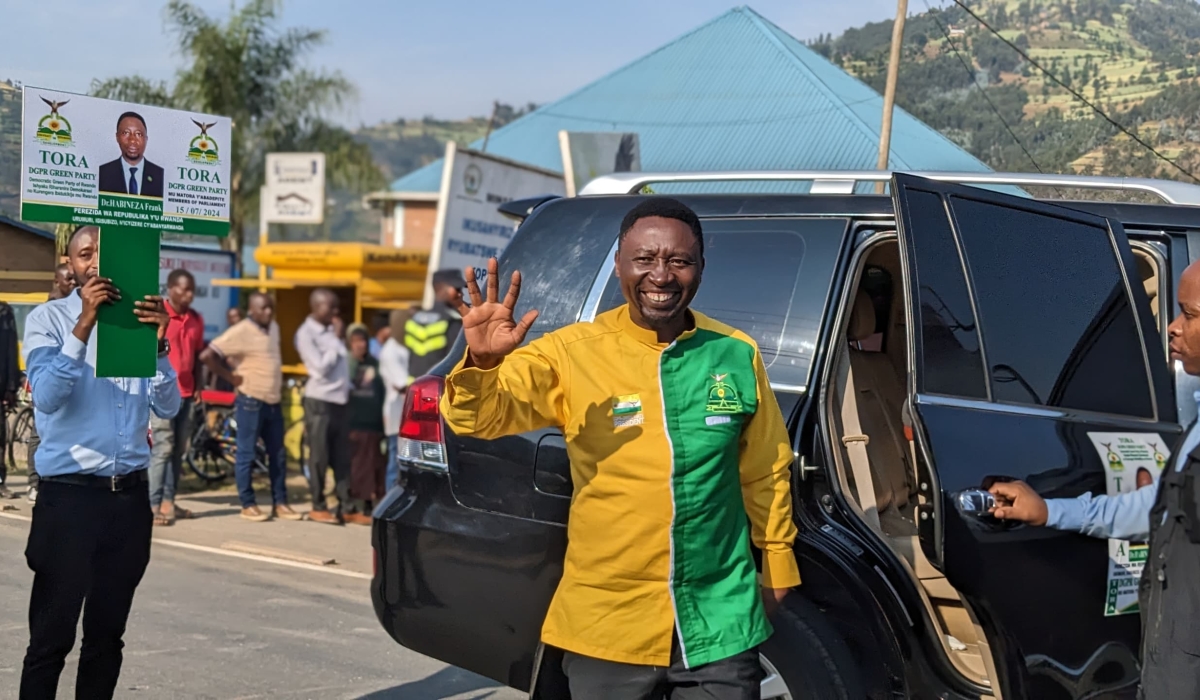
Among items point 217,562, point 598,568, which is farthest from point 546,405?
point 217,562

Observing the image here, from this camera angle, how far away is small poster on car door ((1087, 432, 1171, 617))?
3684 mm

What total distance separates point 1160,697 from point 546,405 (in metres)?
1.52

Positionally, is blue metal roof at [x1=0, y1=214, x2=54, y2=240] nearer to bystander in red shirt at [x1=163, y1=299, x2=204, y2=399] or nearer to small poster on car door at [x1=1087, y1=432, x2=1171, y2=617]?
small poster on car door at [x1=1087, y1=432, x2=1171, y2=617]

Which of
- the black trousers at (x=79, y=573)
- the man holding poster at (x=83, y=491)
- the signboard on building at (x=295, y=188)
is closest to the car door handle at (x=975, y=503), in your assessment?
the man holding poster at (x=83, y=491)

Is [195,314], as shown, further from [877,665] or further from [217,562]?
[877,665]

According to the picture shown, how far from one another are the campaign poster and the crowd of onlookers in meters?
5.22

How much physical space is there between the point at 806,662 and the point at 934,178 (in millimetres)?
1812

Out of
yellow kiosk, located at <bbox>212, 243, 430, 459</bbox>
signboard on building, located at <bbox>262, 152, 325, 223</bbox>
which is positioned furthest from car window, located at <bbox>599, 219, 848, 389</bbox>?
signboard on building, located at <bbox>262, 152, 325, 223</bbox>

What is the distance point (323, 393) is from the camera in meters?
10.4

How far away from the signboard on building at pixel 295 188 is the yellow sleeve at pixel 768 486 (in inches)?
690

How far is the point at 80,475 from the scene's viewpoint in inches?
162

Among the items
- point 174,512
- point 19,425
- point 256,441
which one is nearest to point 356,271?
point 256,441

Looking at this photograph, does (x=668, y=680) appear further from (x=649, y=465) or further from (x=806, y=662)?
(x=806, y=662)

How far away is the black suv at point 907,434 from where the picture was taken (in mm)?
3539
